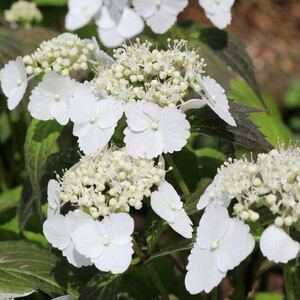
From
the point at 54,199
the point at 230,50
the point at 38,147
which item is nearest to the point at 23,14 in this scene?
the point at 230,50

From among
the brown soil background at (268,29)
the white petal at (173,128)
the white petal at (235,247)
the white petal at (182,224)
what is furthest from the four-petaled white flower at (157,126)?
the brown soil background at (268,29)

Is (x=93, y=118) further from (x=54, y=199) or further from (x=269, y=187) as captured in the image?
(x=269, y=187)

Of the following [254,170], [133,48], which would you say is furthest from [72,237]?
[133,48]

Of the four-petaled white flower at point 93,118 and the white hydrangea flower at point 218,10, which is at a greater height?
the four-petaled white flower at point 93,118

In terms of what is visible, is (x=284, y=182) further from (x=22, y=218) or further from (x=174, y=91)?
(x=22, y=218)

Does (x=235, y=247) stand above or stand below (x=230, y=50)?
above

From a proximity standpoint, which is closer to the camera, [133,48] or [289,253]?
[289,253]

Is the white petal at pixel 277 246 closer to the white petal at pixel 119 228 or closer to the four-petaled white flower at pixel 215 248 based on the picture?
the four-petaled white flower at pixel 215 248
